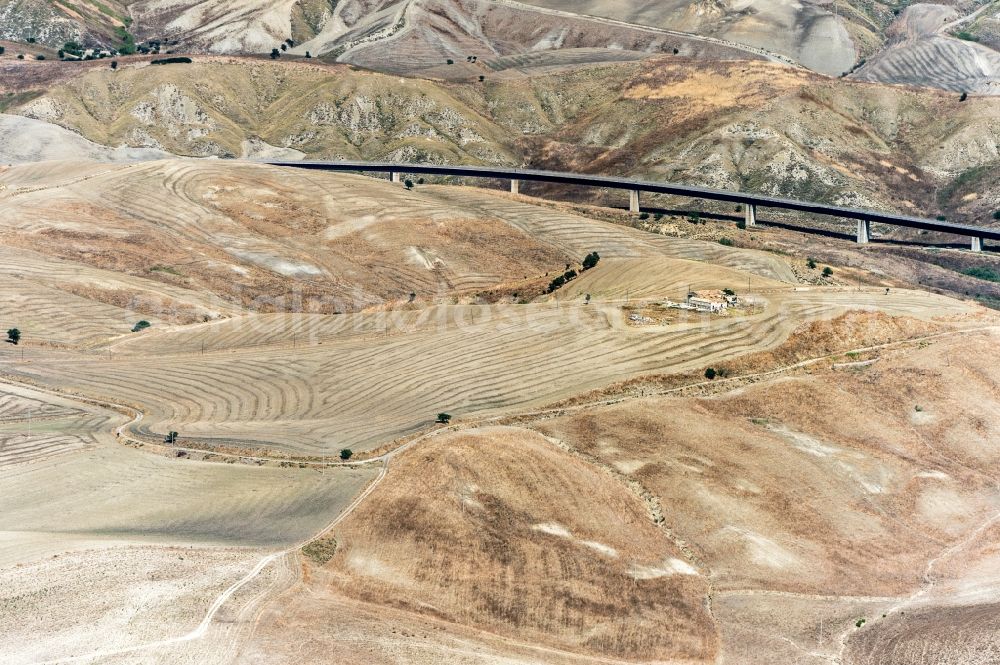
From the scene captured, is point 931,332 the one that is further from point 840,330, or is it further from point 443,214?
point 443,214

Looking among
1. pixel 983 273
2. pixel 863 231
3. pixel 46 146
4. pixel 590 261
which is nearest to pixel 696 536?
pixel 590 261

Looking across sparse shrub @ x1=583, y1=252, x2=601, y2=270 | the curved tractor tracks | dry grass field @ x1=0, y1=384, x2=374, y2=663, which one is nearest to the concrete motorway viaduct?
sparse shrub @ x1=583, y1=252, x2=601, y2=270

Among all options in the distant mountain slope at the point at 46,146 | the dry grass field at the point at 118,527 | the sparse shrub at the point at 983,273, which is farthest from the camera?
the distant mountain slope at the point at 46,146

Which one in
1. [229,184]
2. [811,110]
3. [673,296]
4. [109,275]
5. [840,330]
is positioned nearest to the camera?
[840,330]

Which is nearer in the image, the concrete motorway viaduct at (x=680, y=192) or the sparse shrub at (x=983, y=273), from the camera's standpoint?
the sparse shrub at (x=983, y=273)

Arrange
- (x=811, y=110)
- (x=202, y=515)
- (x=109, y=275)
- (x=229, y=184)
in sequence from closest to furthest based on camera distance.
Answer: (x=202, y=515)
(x=109, y=275)
(x=229, y=184)
(x=811, y=110)

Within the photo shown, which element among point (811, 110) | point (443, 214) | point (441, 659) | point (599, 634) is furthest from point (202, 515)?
point (811, 110)

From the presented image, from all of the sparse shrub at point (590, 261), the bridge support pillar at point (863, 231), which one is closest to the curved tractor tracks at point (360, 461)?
the sparse shrub at point (590, 261)

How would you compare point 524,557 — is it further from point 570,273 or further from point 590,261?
point 590,261

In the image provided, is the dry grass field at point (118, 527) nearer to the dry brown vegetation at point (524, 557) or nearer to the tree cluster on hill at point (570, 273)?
the dry brown vegetation at point (524, 557)
